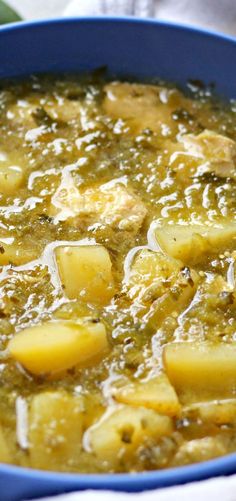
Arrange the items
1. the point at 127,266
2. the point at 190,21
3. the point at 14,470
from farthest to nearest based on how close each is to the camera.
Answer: the point at 190,21
the point at 127,266
the point at 14,470

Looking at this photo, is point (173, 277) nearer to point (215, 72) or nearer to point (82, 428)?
point (82, 428)

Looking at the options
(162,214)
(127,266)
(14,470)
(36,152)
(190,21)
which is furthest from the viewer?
(190,21)

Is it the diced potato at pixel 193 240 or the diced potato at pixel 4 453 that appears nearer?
the diced potato at pixel 4 453

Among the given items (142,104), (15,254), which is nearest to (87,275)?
(15,254)

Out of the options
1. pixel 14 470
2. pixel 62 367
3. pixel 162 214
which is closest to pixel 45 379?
pixel 62 367

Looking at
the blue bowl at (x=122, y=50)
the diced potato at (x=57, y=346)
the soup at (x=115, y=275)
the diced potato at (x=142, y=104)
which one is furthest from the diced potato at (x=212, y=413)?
the blue bowl at (x=122, y=50)

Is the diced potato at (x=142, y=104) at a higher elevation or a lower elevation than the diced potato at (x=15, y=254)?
higher

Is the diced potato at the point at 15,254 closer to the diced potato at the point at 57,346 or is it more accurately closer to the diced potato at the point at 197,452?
the diced potato at the point at 57,346
